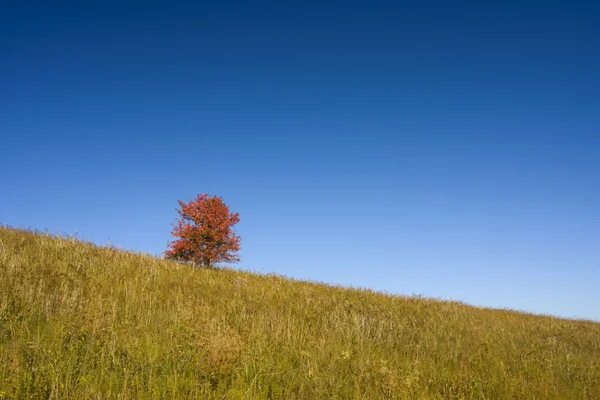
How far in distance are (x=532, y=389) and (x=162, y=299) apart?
5564 millimetres

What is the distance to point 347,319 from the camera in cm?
773

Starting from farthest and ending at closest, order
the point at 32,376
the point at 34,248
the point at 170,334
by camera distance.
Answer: the point at 34,248 → the point at 170,334 → the point at 32,376

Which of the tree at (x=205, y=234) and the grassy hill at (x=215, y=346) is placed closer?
the grassy hill at (x=215, y=346)

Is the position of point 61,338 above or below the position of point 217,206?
below

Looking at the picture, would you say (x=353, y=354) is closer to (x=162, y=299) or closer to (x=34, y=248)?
(x=162, y=299)

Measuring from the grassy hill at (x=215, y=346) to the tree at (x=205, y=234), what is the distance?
18.2m

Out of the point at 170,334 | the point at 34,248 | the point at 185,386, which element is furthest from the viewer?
the point at 34,248

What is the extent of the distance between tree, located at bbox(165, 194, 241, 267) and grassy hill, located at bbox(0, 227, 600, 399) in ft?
59.6

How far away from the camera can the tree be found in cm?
2720

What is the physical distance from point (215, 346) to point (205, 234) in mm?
23860

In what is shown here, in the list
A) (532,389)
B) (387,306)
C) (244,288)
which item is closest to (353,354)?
(532,389)

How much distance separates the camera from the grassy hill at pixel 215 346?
3.58 meters

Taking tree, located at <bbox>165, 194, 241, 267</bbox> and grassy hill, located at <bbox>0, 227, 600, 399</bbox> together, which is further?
tree, located at <bbox>165, 194, 241, 267</bbox>

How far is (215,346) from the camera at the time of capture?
13.6 ft
